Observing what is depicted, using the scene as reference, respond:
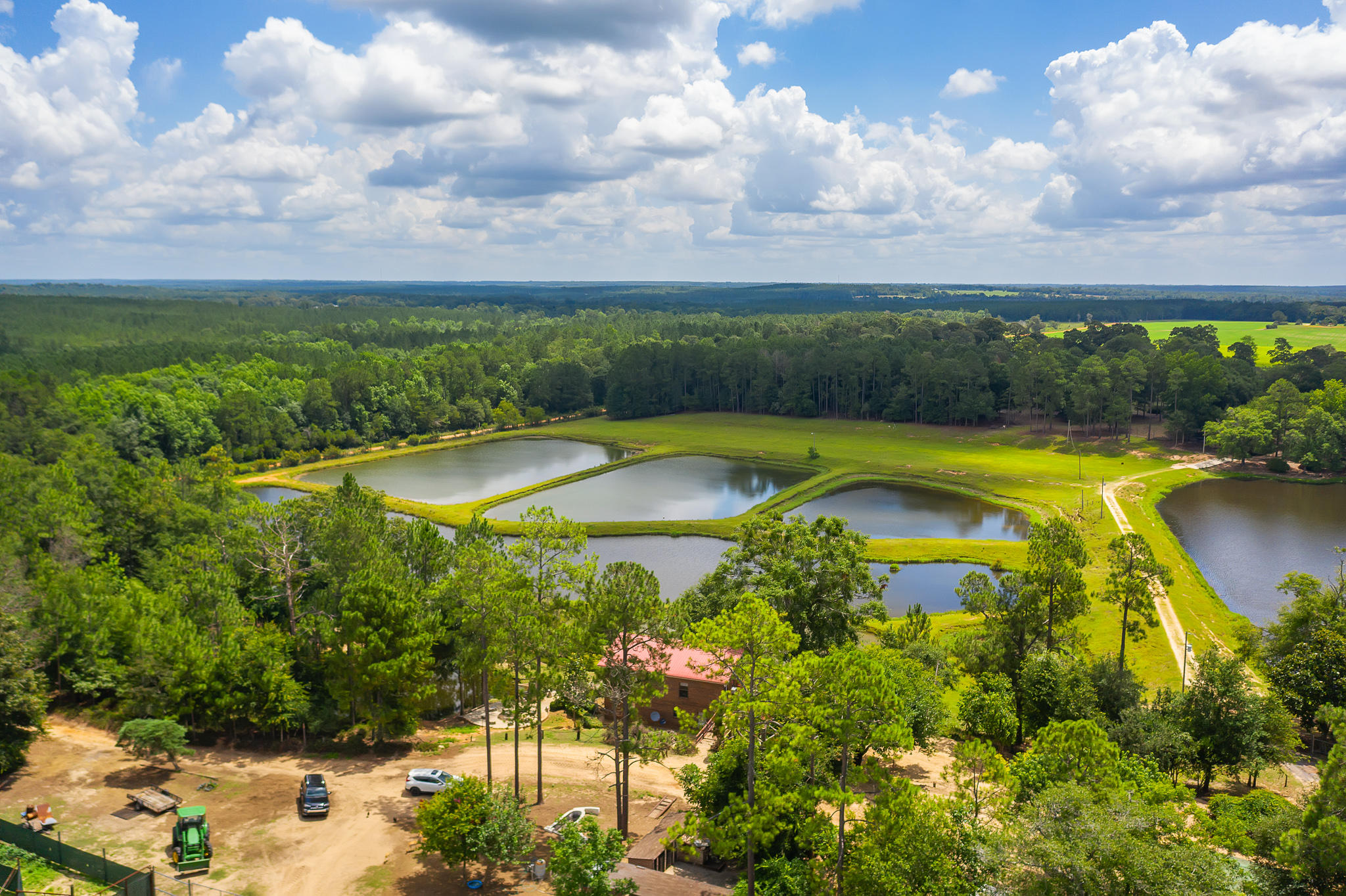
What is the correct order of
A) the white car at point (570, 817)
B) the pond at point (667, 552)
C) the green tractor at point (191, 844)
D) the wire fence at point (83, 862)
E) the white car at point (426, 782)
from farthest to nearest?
the pond at point (667, 552) < the white car at point (426, 782) < the white car at point (570, 817) < the green tractor at point (191, 844) < the wire fence at point (83, 862)

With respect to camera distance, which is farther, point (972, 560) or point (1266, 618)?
point (972, 560)

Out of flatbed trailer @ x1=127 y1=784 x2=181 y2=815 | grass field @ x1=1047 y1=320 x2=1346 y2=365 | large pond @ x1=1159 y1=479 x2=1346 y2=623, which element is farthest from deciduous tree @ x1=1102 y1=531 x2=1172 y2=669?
grass field @ x1=1047 y1=320 x2=1346 y2=365

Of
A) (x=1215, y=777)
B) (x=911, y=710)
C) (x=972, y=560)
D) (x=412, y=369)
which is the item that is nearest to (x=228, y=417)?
(x=412, y=369)

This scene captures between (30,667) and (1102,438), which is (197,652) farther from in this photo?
(1102,438)

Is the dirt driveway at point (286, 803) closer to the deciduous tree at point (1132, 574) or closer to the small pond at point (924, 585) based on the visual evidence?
the deciduous tree at point (1132, 574)

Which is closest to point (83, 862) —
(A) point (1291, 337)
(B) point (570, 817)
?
(B) point (570, 817)

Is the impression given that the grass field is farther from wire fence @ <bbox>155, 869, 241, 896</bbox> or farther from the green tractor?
wire fence @ <bbox>155, 869, 241, 896</bbox>

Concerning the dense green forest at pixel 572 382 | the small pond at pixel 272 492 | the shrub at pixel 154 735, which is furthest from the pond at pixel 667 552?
the dense green forest at pixel 572 382
